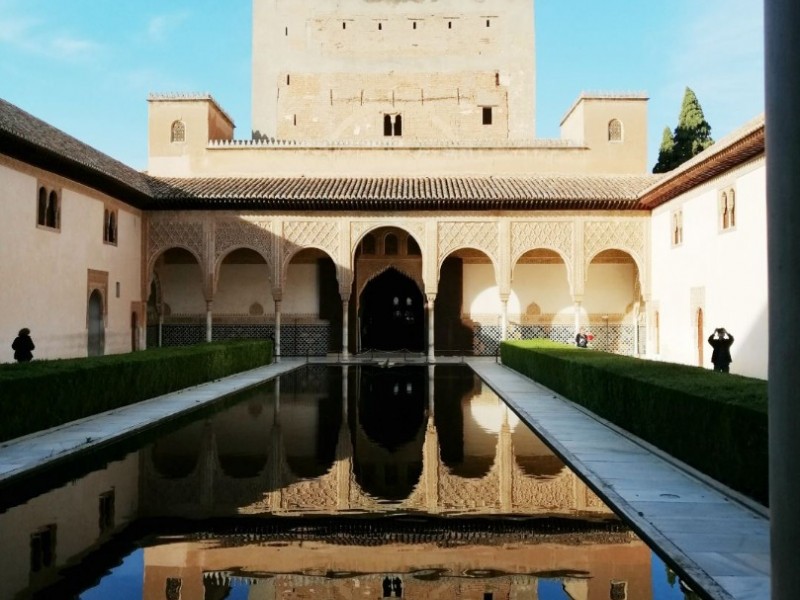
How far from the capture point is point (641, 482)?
579 cm

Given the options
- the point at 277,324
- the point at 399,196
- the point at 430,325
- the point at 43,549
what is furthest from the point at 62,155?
the point at 43,549

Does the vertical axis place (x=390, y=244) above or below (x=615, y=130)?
below

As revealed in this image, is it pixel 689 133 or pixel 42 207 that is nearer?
pixel 42 207

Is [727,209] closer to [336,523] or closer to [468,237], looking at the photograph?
[468,237]

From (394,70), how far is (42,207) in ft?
52.1

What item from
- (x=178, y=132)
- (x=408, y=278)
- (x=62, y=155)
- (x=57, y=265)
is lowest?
(x=57, y=265)

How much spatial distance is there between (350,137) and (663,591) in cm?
2446

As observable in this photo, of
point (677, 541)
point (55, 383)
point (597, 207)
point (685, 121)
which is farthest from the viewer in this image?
point (685, 121)

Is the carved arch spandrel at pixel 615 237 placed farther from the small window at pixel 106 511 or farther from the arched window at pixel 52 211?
the small window at pixel 106 511

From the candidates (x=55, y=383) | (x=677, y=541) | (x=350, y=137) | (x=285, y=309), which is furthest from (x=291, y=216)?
(x=677, y=541)

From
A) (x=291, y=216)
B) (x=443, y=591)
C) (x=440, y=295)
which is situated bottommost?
(x=443, y=591)

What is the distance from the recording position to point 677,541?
13.9 feet

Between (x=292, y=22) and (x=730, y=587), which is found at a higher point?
(x=292, y=22)

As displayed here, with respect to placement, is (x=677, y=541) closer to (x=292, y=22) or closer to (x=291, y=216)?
(x=291, y=216)
